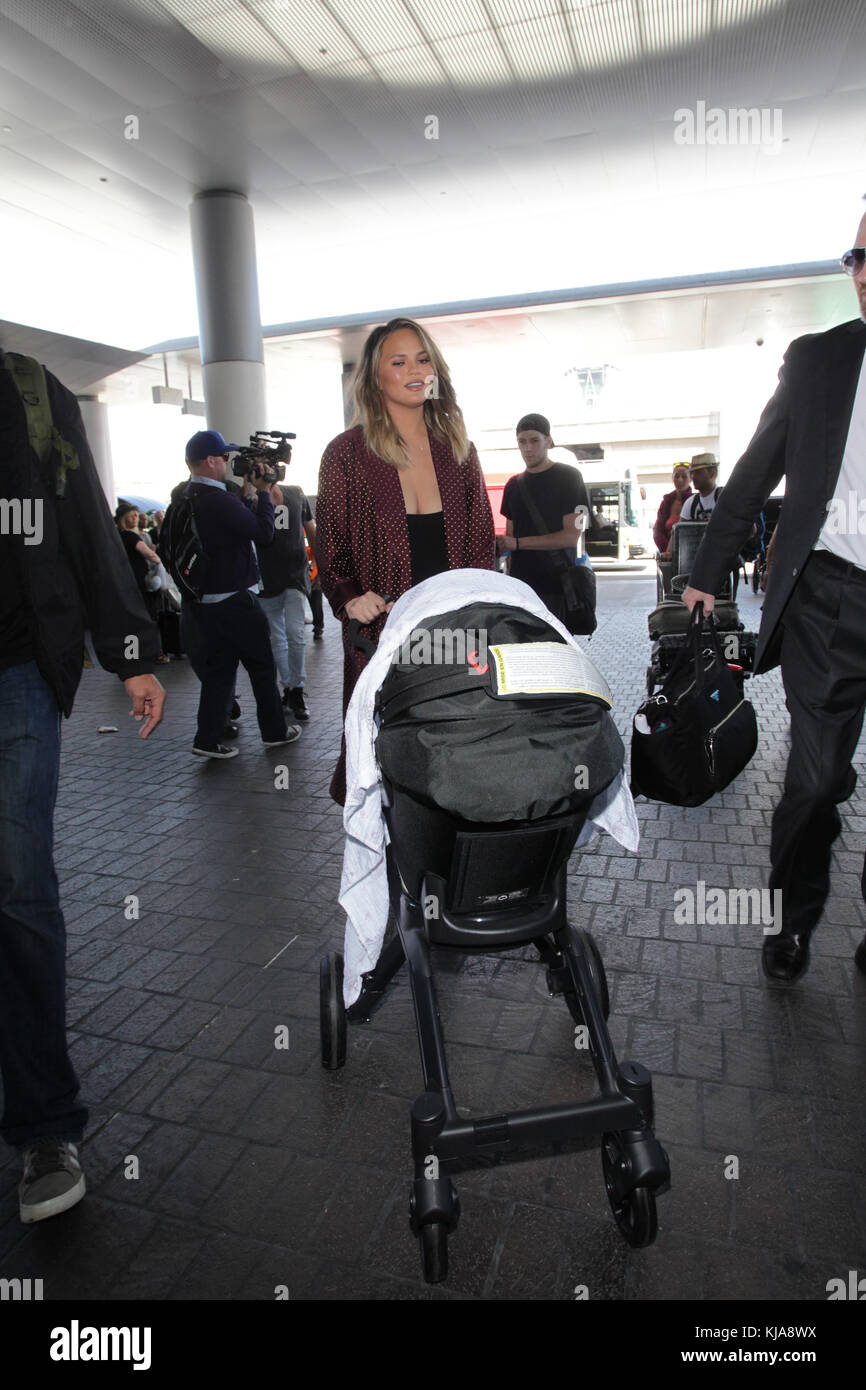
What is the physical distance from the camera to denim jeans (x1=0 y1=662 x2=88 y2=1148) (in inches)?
87.1

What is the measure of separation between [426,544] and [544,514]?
285 centimetres

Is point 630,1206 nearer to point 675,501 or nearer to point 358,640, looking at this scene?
point 358,640

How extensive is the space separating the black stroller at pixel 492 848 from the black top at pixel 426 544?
99 cm

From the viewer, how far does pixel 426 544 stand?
2.99 meters

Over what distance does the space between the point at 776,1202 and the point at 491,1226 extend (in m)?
0.71

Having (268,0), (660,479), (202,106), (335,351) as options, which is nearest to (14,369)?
(268,0)

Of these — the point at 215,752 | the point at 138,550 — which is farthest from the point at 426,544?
the point at 138,550

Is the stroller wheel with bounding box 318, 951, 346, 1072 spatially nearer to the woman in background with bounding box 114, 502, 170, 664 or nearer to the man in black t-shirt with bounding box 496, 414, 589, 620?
the man in black t-shirt with bounding box 496, 414, 589, 620

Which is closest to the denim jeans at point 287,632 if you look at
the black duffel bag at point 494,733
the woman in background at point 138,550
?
the woman in background at point 138,550

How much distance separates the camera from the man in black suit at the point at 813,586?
2.74 m

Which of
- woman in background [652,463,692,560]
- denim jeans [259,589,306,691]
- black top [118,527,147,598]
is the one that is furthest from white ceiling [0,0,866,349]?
denim jeans [259,589,306,691]

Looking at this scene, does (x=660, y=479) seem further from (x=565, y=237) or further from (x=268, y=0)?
(x=268, y=0)

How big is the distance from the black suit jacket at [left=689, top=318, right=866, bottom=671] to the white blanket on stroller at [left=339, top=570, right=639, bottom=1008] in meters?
1.09

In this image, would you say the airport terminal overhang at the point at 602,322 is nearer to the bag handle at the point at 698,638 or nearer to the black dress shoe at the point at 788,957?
the bag handle at the point at 698,638
